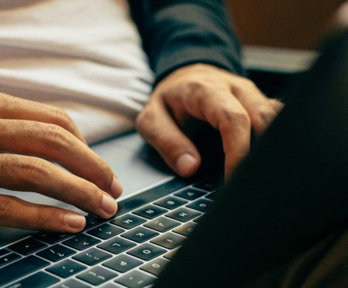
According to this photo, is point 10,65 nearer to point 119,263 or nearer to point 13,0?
point 13,0

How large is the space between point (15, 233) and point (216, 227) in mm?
268

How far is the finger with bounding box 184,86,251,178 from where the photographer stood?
58 centimetres

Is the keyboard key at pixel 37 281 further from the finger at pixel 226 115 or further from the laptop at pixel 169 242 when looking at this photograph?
the finger at pixel 226 115

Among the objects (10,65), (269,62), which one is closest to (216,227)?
(10,65)

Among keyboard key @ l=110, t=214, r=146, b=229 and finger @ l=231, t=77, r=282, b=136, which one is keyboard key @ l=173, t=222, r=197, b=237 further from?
finger @ l=231, t=77, r=282, b=136

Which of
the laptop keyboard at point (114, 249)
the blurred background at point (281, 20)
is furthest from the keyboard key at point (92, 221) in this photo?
the blurred background at point (281, 20)

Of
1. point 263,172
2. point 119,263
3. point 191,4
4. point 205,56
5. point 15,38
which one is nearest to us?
point 263,172

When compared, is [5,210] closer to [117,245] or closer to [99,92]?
[117,245]

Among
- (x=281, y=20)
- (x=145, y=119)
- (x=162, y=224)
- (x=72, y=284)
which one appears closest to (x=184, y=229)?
(x=162, y=224)

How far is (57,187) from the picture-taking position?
0.50 meters

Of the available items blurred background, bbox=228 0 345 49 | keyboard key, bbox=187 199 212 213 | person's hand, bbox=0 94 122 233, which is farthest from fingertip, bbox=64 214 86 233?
blurred background, bbox=228 0 345 49

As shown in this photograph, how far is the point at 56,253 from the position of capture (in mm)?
449

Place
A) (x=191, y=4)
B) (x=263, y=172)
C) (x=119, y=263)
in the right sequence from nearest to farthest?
(x=263, y=172) < (x=119, y=263) < (x=191, y=4)

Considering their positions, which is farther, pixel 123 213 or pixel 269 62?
pixel 269 62
